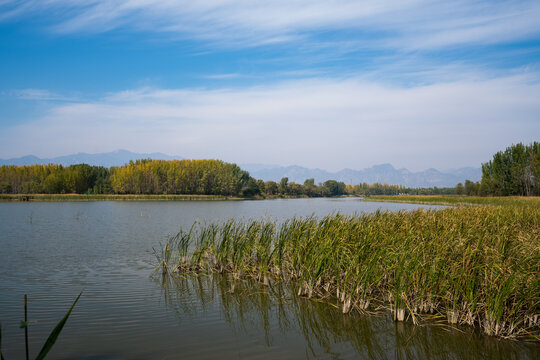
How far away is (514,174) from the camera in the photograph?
68.8 m

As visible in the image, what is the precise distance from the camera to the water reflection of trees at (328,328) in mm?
6031

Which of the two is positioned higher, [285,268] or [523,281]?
[523,281]

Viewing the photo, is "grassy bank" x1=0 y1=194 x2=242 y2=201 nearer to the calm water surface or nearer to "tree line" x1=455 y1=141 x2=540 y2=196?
"tree line" x1=455 y1=141 x2=540 y2=196

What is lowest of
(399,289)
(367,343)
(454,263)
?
(367,343)

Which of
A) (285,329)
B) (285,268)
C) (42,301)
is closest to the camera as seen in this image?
(285,329)

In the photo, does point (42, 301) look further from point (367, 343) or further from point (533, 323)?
point (533, 323)

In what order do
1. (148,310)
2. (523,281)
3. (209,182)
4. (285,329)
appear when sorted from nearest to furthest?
(523,281)
(285,329)
(148,310)
(209,182)

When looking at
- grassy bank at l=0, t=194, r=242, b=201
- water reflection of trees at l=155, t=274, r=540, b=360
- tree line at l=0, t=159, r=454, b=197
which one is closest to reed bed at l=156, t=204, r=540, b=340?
water reflection of trees at l=155, t=274, r=540, b=360

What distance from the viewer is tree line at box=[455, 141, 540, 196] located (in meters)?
65.4

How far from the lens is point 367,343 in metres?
6.38

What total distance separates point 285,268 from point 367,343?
4.85 metres

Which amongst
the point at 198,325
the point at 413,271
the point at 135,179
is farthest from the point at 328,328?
the point at 135,179

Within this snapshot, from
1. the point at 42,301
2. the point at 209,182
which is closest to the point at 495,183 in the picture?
the point at 209,182

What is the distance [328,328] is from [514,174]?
78.6 m
